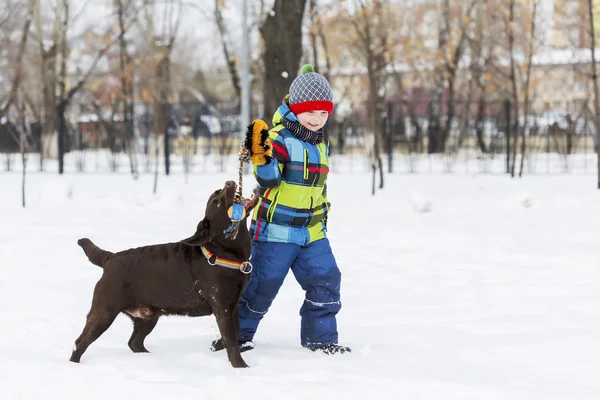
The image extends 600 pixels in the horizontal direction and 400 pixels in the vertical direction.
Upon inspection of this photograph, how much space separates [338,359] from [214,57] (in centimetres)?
4720

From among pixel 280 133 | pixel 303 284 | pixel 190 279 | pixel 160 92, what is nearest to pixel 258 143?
pixel 280 133

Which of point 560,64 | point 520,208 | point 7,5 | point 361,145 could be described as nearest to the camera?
point 520,208

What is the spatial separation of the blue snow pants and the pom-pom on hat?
0.68 metres

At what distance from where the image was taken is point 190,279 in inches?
148

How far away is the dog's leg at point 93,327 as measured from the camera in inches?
146

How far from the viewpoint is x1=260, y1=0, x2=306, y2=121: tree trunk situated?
1278 cm

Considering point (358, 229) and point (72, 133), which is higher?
point (72, 133)

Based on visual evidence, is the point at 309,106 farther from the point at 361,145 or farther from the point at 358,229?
the point at 361,145

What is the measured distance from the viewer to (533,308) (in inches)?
213

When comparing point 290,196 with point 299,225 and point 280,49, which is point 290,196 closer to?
point 299,225

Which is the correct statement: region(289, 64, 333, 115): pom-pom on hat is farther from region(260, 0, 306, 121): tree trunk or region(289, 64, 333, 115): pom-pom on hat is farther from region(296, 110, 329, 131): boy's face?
region(260, 0, 306, 121): tree trunk

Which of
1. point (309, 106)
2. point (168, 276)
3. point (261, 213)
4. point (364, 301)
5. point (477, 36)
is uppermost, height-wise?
point (477, 36)

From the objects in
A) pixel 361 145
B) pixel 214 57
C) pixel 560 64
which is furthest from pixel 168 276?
pixel 214 57

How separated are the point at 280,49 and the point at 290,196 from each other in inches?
357
